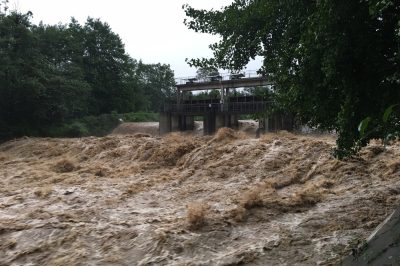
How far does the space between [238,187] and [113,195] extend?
327cm

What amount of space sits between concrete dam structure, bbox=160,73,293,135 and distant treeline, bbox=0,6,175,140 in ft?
24.4

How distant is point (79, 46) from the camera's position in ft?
153

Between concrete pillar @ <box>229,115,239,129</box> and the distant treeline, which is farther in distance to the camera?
concrete pillar @ <box>229,115,239,129</box>

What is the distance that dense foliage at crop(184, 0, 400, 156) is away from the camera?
6000mm

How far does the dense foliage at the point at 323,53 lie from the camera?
6.00 metres

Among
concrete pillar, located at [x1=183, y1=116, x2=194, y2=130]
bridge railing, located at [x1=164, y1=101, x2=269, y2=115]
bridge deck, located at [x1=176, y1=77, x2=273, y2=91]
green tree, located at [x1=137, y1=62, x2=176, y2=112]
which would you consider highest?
green tree, located at [x1=137, y1=62, x2=176, y2=112]

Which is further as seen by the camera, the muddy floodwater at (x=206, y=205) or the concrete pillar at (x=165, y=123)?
the concrete pillar at (x=165, y=123)

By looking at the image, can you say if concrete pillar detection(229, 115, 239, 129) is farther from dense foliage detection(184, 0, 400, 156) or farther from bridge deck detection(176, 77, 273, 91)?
dense foliage detection(184, 0, 400, 156)

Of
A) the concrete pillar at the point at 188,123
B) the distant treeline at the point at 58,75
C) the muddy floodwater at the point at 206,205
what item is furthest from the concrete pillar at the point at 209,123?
the muddy floodwater at the point at 206,205

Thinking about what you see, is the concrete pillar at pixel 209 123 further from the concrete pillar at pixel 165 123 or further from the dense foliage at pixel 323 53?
the dense foliage at pixel 323 53

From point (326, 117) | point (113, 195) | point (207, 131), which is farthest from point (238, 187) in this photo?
point (207, 131)

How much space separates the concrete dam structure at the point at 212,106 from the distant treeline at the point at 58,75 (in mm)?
7448

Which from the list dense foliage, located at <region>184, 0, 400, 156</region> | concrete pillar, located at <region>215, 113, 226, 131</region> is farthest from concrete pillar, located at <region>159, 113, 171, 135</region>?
dense foliage, located at <region>184, 0, 400, 156</region>

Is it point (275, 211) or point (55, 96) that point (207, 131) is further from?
point (275, 211)
